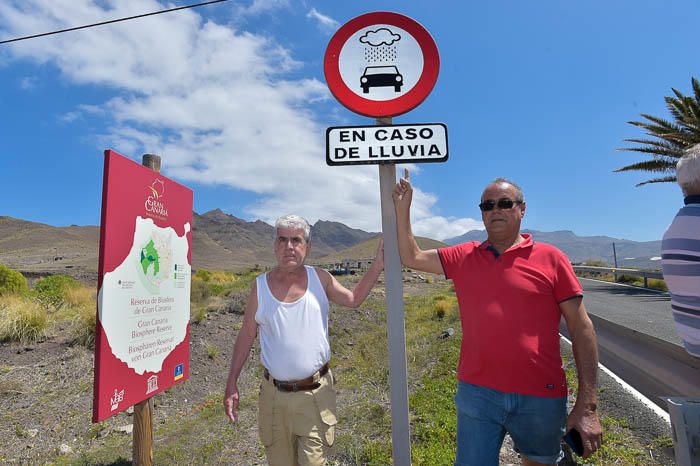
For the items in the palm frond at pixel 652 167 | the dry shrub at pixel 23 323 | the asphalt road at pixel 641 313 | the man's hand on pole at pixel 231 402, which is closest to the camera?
the man's hand on pole at pixel 231 402

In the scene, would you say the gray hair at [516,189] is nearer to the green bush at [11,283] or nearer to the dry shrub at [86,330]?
the dry shrub at [86,330]

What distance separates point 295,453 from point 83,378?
16.3ft

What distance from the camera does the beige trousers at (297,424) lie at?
96.1 inches

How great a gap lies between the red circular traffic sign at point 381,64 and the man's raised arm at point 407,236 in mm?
385

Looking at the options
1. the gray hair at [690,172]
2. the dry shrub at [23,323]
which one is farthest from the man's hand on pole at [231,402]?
the dry shrub at [23,323]

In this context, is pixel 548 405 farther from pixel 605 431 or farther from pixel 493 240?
pixel 605 431

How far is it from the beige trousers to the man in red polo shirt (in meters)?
0.74

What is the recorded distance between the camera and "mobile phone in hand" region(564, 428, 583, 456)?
200cm

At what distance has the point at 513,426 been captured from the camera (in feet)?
6.87

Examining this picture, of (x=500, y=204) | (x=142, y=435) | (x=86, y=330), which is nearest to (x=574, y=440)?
(x=500, y=204)

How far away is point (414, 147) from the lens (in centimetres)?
218

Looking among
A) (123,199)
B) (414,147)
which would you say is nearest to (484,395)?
(414,147)

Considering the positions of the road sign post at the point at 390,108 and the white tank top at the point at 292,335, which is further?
the white tank top at the point at 292,335

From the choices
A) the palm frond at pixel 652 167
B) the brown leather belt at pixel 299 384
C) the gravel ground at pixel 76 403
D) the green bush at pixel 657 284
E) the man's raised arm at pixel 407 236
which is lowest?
the gravel ground at pixel 76 403
